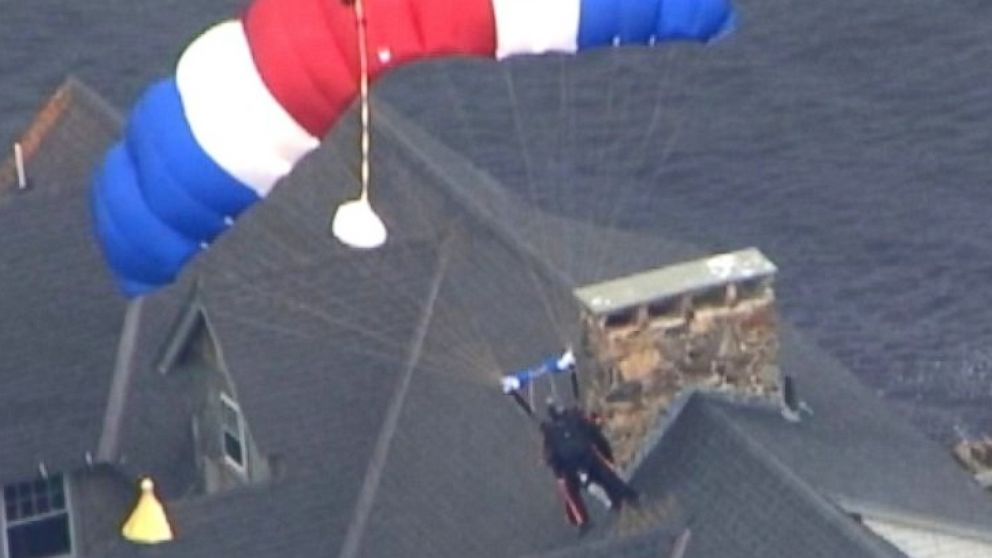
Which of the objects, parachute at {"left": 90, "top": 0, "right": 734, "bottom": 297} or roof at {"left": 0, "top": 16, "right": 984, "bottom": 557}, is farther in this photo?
roof at {"left": 0, "top": 16, "right": 984, "bottom": 557}

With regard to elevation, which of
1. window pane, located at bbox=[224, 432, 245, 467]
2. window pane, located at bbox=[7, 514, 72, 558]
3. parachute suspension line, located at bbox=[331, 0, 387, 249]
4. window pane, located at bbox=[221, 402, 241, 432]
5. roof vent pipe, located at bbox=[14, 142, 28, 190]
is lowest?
window pane, located at bbox=[7, 514, 72, 558]

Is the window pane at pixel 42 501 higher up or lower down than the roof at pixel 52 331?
lower down

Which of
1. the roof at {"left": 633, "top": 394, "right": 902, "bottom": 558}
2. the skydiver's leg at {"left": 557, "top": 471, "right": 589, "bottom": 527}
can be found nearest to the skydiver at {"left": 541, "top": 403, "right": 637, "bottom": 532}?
the skydiver's leg at {"left": 557, "top": 471, "right": 589, "bottom": 527}

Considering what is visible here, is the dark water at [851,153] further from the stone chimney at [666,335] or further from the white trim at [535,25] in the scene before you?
the white trim at [535,25]

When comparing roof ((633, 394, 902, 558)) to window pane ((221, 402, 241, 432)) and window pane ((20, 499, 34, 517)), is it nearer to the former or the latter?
window pane ((221, 402, 241, 432))

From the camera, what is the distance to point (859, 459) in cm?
3622

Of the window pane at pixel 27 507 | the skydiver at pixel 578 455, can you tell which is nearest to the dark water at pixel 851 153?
the window pane at pixel 27 507

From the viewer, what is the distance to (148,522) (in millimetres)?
35500

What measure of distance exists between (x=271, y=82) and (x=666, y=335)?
437 cm

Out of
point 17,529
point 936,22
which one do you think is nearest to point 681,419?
point 17,529

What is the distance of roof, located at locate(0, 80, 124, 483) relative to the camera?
38469mm

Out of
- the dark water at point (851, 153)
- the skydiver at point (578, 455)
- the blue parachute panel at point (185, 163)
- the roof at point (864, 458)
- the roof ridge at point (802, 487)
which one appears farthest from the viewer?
the dark water at point (851, 153)

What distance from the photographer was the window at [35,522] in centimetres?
3825

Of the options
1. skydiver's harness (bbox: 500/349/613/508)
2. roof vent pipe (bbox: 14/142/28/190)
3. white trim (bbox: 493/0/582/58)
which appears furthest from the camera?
roof vent pipe (bbox: 14/142/28/190)
